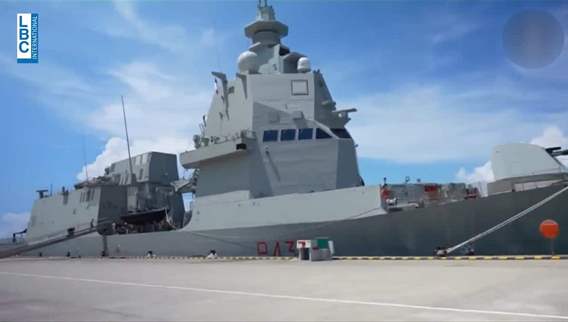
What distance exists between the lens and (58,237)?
107 ft

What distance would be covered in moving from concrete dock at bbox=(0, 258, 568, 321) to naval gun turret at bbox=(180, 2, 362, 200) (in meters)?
8.14

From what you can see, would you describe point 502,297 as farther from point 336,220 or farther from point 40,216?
point 40,216

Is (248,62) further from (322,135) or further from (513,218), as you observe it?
(513,218)

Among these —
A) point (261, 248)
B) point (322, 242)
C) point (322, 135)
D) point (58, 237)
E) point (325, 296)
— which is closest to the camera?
point (325, 296)

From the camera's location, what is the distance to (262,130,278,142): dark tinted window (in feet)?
65.4

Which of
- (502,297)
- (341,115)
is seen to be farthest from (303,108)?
(502,297)

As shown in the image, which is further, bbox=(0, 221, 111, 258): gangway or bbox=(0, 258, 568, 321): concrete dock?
bbox=(0, 221, 111, 258): gangway

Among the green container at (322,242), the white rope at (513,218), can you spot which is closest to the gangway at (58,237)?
the green container at (322,242)

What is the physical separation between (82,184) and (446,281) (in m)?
29.8

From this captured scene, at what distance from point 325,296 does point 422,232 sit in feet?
26.5

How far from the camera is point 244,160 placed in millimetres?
20312

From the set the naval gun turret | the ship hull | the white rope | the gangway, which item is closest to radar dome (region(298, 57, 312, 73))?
the naval gun turret

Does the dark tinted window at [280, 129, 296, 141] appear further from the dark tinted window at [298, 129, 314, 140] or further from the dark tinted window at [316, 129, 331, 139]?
the dark tinted window at [316, 129, 331, 139]

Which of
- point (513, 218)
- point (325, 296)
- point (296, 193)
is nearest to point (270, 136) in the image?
point (296, 193)
